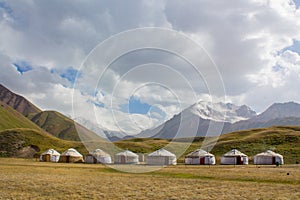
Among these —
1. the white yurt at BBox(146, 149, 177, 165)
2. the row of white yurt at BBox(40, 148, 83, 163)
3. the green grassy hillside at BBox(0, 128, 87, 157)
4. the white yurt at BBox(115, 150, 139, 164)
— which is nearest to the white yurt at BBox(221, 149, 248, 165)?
the white yurt at BBox(146, 149, 177, 165)

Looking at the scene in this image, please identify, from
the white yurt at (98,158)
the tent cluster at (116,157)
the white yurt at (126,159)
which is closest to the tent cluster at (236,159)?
the tent cluster at (116,157)

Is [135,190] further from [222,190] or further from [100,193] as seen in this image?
[222,190]

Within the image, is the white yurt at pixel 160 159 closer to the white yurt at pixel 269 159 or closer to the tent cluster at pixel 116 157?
the tent cluster at pixel 116 157

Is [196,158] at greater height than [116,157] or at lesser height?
greater

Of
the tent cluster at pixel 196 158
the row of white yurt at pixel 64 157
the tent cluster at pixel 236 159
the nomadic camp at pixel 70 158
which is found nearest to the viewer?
the tent cluster at pixel 196 158

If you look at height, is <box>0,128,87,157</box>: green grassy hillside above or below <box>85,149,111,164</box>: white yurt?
above

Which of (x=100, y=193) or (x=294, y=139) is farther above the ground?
(x=294, y=139)

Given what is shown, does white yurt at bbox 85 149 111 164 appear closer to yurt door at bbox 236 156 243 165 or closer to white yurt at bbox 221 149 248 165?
white yurt at bbox 221 149 248 165

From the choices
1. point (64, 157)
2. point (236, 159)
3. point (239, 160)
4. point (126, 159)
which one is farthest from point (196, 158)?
point (64, 157)

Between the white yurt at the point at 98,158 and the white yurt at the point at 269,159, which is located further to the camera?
the white yurt at the point at 98,158

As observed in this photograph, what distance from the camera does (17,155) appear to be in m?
129

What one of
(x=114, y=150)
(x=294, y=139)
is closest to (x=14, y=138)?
(x=114, y=150)

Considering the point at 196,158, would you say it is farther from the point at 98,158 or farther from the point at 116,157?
the point at 98,158

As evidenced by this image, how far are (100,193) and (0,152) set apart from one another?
117m
